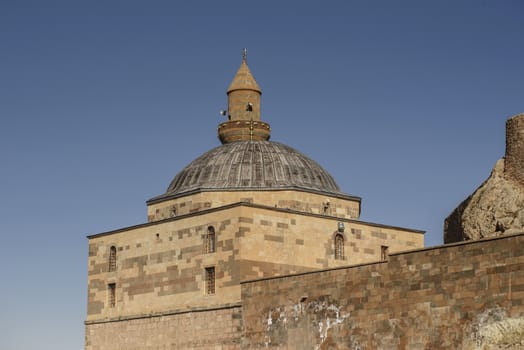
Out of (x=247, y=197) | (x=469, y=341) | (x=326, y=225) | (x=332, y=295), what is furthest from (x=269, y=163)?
(x=469, y=341)

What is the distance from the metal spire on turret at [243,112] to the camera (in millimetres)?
46531

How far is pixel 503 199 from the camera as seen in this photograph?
95.9ft

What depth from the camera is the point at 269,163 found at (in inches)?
1702

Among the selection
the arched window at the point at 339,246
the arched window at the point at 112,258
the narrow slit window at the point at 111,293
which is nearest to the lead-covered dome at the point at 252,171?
the arched window at the point at 339,246

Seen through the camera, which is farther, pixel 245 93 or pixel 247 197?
pixel 245 93

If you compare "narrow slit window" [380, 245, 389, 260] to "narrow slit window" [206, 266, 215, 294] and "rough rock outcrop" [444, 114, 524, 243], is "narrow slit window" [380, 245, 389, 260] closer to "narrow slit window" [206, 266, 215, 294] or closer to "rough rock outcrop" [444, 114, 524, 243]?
"narrow slit window" [206, 266, 215, 294]

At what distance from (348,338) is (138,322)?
1126 cm

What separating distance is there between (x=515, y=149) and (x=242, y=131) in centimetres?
1869

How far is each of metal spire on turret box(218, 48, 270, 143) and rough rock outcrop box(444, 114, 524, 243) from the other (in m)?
17.5

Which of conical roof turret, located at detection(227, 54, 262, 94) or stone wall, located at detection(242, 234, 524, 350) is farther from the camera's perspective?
conical roof turret, located at detection(227, 54, 262, 94)

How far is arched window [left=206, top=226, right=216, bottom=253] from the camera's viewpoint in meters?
38.1

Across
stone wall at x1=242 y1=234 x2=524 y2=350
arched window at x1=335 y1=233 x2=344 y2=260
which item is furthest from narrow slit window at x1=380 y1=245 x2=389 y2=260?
stone wall at x1=242 y1=234 x2=524 y2=350

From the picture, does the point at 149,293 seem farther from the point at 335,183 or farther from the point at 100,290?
the point at 335,183

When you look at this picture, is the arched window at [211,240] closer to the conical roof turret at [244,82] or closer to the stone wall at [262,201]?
the stone wall at [262,201]
